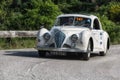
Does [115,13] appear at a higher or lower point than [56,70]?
lower

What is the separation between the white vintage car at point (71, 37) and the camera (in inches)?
637

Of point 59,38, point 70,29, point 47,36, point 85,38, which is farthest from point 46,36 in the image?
point 85,38

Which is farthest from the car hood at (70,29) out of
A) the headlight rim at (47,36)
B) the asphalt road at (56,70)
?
the asphalt road at (56,70)

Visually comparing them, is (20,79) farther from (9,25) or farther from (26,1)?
(26,1)

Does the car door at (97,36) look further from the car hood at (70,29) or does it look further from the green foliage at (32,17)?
the green foliage at (32,17)

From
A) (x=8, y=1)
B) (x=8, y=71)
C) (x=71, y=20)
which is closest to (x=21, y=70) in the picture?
(x=8, y=71)

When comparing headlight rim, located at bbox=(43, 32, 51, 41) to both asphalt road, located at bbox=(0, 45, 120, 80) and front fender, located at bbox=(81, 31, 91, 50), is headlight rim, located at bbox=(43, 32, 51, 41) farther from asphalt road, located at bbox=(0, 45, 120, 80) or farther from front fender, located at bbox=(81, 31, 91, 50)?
asphalt road, located at bbox=(0, 45, 120, 80)

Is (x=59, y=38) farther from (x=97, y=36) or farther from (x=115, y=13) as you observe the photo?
(x=115, y=13)

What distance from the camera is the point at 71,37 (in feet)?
53.2

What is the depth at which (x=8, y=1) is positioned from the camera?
37.6 metres

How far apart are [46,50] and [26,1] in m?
29.1

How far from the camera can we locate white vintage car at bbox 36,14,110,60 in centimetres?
1619

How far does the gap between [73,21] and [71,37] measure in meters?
1.45

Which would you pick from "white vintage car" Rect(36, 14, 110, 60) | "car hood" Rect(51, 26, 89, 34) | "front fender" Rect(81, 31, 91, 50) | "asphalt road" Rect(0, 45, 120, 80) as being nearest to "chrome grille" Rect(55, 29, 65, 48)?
"white vintage car" Rect(36, 14, 110, 60)
